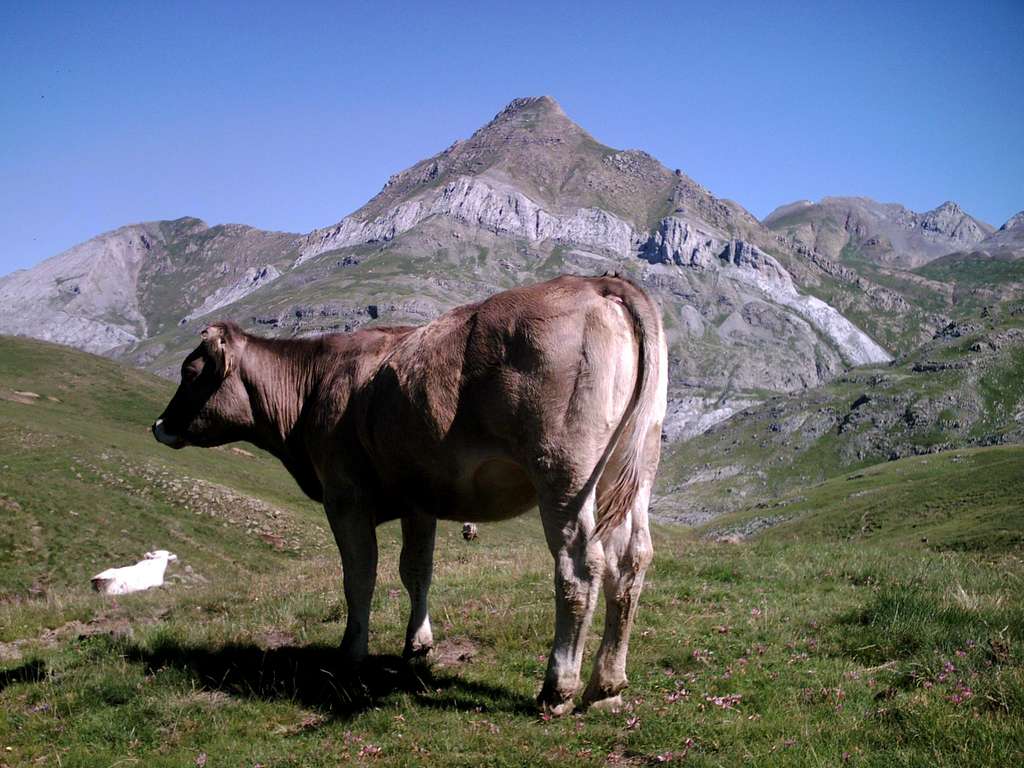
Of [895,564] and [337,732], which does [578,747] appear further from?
[895,564]

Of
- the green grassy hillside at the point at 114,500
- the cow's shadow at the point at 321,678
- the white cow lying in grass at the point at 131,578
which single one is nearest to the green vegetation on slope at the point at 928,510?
the white cow lying in grass at the point at 131,578

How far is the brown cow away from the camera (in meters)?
7.38

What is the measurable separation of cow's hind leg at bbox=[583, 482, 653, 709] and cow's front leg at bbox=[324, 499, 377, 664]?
→ 2955 mm

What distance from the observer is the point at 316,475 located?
33.7 feet

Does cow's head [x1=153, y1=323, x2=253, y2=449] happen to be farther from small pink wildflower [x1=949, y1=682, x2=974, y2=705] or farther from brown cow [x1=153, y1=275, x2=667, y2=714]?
small pink wildflower [x1=949, y1=682, x2=974, y2=705]

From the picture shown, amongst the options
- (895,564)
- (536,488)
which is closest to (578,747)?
(536,488)

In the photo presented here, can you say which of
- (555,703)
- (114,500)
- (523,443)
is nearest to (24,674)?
(555,703)

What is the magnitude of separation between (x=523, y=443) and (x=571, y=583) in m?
1.37

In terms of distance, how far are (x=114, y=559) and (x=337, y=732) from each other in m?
25.7

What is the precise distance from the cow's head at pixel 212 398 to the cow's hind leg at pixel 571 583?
5673 mm

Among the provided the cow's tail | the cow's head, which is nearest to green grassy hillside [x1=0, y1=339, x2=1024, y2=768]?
the cow's tail

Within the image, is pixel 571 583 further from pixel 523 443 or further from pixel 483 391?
pixel 483 391

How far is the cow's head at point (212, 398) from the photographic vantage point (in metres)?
11.1

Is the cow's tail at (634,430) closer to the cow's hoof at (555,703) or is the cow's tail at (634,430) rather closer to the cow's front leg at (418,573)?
the cow's hoof at (555,703)
